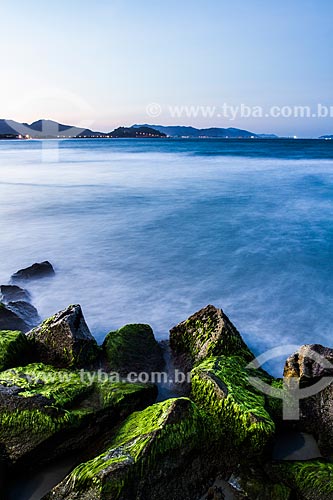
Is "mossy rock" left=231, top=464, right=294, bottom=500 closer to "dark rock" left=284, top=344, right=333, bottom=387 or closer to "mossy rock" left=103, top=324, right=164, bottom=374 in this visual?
"dark rock" left=284, top=344, right=333, bottom=387

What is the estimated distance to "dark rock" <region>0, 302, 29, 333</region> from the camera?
19.6ft

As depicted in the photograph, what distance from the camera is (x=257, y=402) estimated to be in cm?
396

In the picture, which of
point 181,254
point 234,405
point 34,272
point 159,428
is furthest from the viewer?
point 181,254

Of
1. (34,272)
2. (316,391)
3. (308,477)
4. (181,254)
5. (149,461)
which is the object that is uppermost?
(181,254)

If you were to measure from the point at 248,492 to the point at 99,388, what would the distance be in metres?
1.65

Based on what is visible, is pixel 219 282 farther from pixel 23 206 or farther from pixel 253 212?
pixel 23 206

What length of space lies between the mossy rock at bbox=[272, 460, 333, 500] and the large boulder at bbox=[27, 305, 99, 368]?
7.69ft

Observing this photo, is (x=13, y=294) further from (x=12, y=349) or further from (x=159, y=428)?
(x=159, y=428)

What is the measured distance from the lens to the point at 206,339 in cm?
505

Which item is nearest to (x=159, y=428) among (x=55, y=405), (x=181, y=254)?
(x=55, y=405)

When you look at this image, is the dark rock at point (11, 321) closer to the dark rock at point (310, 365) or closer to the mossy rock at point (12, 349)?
the mossy rock at point (12, 349)

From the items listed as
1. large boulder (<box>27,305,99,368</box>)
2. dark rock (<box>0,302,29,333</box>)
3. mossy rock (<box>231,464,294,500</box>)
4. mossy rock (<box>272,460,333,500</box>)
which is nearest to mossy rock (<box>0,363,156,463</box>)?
large boulder (<box>27,305,99,368</box>)

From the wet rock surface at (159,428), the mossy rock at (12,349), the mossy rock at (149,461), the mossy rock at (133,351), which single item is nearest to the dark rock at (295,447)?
the wet rock surface at (159,428)

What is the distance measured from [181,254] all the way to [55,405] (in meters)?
7.08
